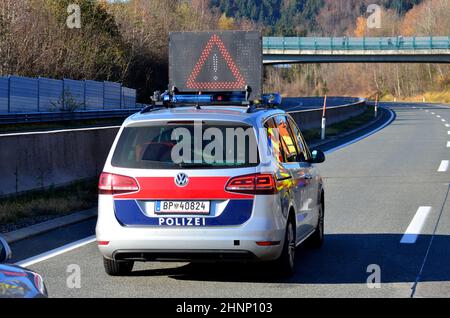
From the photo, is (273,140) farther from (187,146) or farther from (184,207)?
(184,207)

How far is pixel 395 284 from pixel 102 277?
2606 millimetres

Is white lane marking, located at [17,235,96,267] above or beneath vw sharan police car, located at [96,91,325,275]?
beneath

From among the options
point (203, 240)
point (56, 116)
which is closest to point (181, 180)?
point (203, 240)

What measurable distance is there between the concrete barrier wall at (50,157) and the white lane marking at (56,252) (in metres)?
2.49

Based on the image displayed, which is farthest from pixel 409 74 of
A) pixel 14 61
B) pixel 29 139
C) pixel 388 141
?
pixel 29 139

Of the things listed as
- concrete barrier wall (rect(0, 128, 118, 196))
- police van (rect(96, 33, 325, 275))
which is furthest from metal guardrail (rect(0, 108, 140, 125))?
police van (rect(96, 33, 325, 275))

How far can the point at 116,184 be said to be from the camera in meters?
8.11

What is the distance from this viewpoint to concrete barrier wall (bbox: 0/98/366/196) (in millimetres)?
12805

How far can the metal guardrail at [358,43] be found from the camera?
91750 millimetres

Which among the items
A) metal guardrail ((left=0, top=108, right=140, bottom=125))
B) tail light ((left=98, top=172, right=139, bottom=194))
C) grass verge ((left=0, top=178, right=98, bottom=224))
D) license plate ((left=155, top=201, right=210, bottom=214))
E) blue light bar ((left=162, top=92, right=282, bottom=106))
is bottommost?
metal guardrail ((left=0, top=108, right=140, bottom=125))

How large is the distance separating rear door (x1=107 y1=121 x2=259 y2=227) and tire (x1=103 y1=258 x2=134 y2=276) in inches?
22.8

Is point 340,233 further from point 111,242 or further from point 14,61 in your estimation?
point 14,61

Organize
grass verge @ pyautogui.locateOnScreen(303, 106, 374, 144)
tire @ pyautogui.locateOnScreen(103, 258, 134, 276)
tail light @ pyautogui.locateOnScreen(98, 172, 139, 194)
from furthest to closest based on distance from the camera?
grass verge @ pyautogui.locateOnScreen(303, 106, 374, 144)
tire @ pyautogui.locateOnScreen(103, 258, 134, 276)
tail light @ pyautogui.locateOnScreen(98, 172, 139, 194)

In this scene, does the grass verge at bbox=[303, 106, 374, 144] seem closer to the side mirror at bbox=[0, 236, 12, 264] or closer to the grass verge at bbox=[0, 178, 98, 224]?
the grass verge at bbox=[0, 178, 98, 224]
